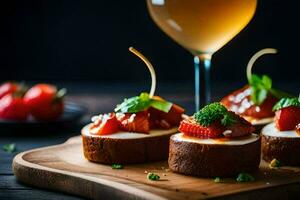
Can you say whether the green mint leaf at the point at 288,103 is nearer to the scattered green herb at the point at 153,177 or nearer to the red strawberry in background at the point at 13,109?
the scattered green herb at the point at 153,177

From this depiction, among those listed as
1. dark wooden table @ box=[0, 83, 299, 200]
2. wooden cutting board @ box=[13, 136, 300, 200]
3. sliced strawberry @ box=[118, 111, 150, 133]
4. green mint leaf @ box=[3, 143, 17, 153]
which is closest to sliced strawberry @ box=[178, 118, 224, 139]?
wooden cutting board @ box=[13, 136, 300, 200]

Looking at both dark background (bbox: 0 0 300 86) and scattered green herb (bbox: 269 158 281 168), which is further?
dark background (bbox: 0 0 300 86)

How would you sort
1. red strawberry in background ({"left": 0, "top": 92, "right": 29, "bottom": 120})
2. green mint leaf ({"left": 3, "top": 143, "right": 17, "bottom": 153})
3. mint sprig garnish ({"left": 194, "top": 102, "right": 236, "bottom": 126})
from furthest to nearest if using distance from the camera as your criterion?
red strawberry in background ({"left": 0, "top": 92, "right": 29, "bottom": 120}), green mint leaf ({"left": 3, "top": 143, "right": 17, "bottom": 153}), mint sprig garnish ({"left": 194, "top": 102, "right": 236, "bottom": 126})

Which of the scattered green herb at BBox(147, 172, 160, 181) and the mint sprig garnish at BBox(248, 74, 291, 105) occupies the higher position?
the mint sprig garnish at BBox(248, 74, 291, 105)

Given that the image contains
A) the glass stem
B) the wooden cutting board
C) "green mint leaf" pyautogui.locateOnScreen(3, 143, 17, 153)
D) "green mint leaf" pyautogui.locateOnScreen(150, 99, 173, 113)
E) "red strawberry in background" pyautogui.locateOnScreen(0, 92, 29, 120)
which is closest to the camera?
the wooden cutting board

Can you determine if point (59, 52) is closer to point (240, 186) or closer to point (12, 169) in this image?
point (12, 169)

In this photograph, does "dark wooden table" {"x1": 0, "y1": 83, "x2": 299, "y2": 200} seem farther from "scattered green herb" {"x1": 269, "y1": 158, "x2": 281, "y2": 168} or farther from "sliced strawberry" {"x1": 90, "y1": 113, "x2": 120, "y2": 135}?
"scattered green herb" {"x1": 269, "y1": 158, "x2": 281, "y2": 168}

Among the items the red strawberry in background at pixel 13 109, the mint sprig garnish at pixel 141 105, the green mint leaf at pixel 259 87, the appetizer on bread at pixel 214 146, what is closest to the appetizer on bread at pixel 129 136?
the mint sprig garnish at pixel 141 105

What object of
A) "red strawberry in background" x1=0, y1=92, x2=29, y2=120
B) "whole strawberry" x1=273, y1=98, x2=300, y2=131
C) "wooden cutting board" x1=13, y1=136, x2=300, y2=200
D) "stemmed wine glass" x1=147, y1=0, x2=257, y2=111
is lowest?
"wooden cutting board" x1=13, y1=136, x2=300, y2=200
